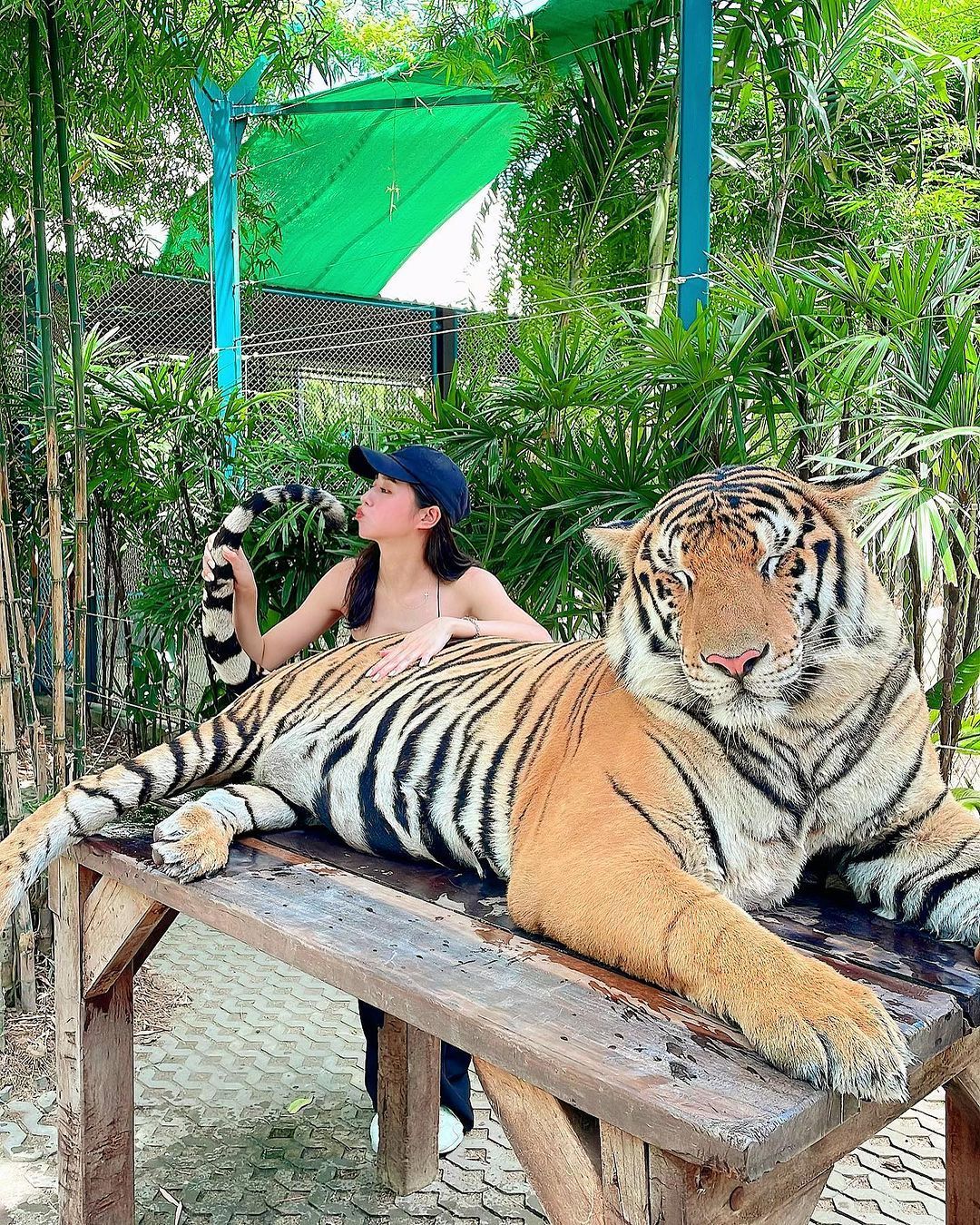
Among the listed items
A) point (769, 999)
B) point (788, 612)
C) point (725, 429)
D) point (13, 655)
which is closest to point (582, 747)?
point (788, 612)

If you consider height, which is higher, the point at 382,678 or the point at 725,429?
the point at 725,429

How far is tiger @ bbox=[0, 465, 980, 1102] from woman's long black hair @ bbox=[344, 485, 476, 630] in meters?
0.79

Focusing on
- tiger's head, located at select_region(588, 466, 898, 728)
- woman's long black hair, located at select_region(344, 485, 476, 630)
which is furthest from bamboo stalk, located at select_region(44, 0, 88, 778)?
tiger's head, located at select_region(588, 466, 898, 728)

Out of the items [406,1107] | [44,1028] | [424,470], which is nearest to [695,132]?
[424,470]

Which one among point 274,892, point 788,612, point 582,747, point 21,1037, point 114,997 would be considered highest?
point 788,612

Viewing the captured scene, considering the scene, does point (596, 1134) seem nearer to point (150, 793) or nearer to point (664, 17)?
point (150, 793)

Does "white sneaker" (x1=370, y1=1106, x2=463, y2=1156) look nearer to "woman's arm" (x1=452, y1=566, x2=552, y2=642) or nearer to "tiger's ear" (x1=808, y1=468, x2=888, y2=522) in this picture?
"woman's arm" (x1=452, y1=566, x2=552, y2=642)

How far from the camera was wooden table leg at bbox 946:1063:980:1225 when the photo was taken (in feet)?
5.51

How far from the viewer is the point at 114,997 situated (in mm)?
2229

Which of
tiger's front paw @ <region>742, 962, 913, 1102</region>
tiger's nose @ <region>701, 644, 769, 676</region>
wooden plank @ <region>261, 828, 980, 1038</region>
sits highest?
tiger's nose @ <region>701, 644, 769, 676</region>

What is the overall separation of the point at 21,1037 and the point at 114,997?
0.99 m

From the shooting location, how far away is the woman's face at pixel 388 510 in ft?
8.45

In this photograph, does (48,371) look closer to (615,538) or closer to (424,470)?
(424,470)

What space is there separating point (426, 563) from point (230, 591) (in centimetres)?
50
